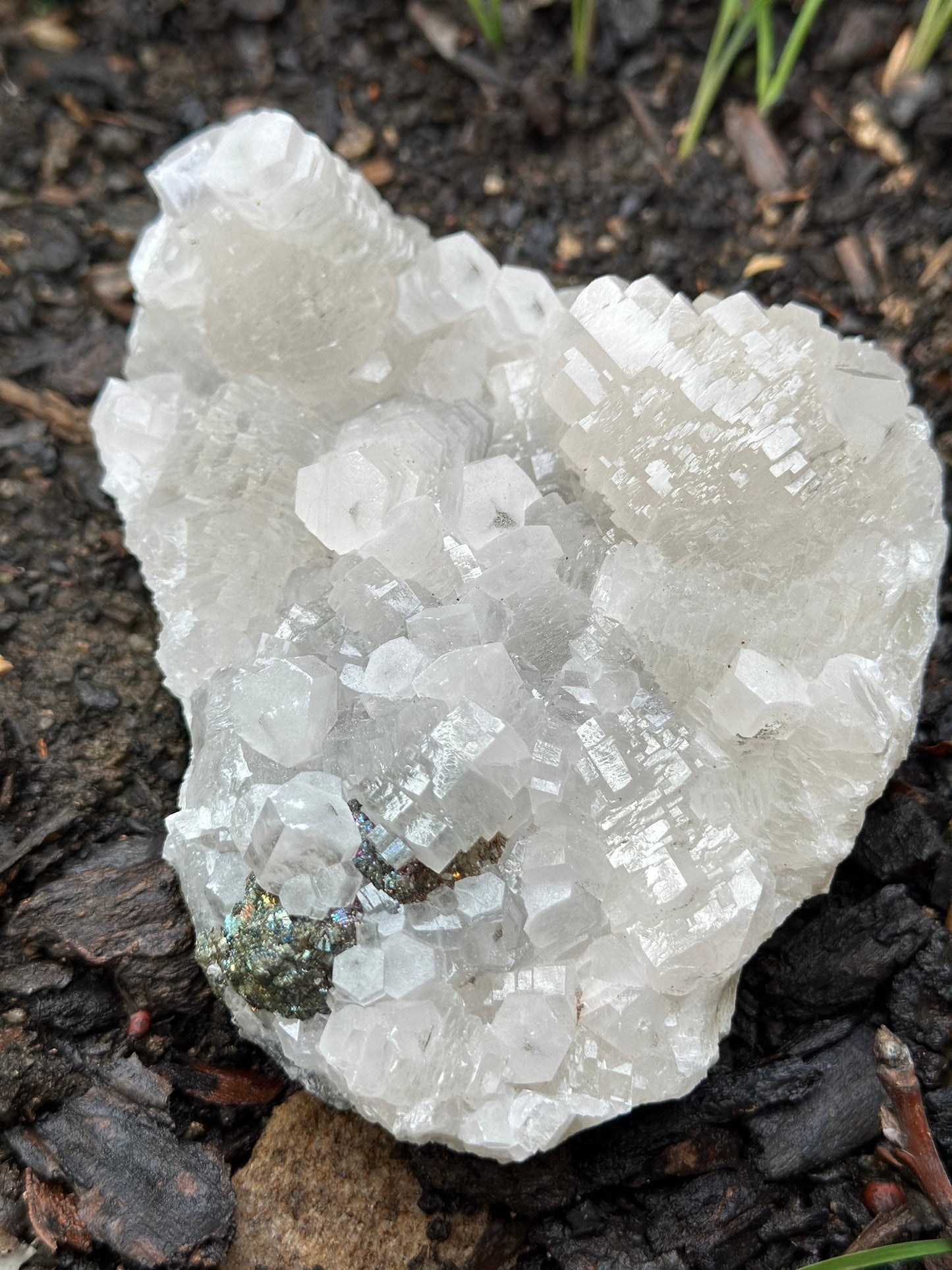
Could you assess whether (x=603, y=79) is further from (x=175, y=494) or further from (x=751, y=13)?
(x=175, y=494)

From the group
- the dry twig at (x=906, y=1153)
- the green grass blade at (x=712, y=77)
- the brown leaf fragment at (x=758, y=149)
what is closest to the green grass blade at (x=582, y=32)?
the green grass blade at (x=712, y=77)

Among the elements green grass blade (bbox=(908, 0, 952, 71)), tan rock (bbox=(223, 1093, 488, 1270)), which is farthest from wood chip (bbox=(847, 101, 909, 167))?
tan rock (bbox=(223, 1093, 488, 1270))

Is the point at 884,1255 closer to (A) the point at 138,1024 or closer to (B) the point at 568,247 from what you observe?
(A) the point at 138,1024

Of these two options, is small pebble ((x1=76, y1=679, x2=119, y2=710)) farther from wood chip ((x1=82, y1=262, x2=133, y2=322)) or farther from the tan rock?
wood chip ((x1=82, y1=262, x2=133, y2=322))

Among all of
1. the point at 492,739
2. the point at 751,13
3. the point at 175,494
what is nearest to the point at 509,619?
the point at 492,739

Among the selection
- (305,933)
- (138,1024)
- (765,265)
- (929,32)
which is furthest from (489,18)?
(138,1024)

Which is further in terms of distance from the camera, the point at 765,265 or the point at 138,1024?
the point at 765,265
